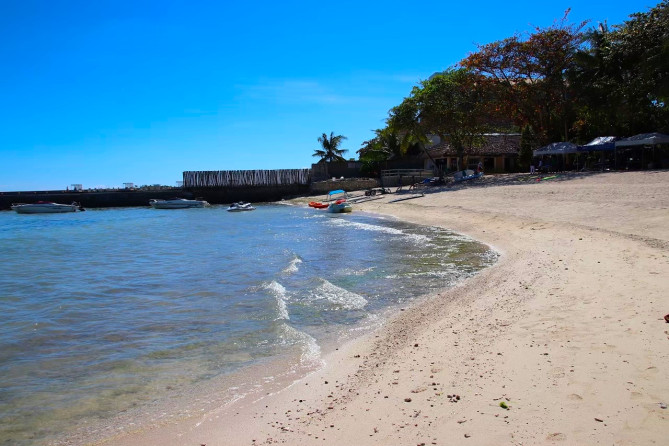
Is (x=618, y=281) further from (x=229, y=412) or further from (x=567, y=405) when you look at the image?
(x=229, y=412)

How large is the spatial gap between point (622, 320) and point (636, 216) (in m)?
9.75

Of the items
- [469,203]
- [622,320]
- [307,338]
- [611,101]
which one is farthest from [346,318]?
[611,101]

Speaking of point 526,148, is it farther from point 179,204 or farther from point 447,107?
point 179,204

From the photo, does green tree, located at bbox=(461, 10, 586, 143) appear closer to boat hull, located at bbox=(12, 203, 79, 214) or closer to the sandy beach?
the sandy beach

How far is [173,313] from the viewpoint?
334 inches

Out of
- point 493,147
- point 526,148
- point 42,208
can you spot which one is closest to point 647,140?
point 526,148

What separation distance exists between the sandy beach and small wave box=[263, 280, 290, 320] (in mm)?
1947

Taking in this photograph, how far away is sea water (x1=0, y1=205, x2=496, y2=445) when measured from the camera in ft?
17.0

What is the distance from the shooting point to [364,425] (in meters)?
3.89

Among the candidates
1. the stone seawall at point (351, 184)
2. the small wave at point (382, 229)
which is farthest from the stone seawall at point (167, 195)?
the small wave at point (382, 229)

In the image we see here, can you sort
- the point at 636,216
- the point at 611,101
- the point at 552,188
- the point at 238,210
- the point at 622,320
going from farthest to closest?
the point at 238,210
the point at 611,101
the point at 552,188
the point at 636,216
the point at 622,320

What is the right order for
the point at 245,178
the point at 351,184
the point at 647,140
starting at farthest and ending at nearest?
the point at 245,178 < the point at 351,184 < the point at 647,140

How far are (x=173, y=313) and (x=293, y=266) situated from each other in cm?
462

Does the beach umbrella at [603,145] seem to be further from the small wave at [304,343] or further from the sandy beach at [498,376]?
the small wave at [304,343]
